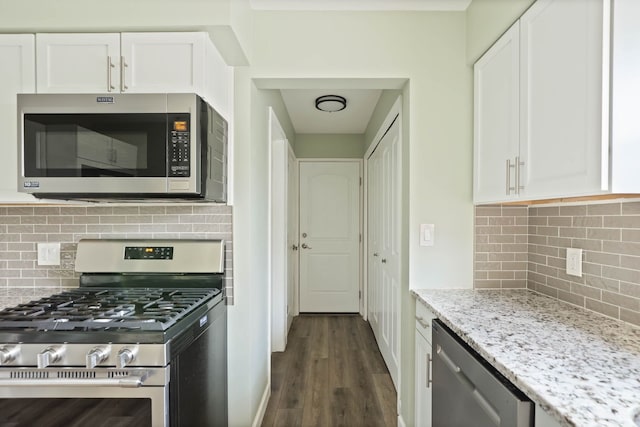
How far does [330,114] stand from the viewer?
341 centimetres

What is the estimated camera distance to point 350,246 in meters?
4.22

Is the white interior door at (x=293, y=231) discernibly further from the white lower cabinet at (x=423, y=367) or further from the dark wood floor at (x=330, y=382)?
the white lower cabinet at (x=423, y=367)

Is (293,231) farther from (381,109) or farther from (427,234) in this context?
(427,234)

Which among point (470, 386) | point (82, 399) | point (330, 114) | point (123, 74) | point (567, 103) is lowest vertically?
point (82, 399)

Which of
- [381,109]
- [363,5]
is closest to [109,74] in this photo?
[363,5]

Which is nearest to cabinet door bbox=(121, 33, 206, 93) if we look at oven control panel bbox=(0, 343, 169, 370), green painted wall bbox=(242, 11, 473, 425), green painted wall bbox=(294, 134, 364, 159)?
green painted wall bbox=(242, 11, 473, 425)

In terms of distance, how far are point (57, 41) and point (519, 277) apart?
2.56 meters

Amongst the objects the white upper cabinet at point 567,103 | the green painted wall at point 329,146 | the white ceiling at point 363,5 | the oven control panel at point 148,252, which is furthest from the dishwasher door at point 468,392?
the green painted wall at point 329,146

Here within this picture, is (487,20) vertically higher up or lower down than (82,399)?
higher up

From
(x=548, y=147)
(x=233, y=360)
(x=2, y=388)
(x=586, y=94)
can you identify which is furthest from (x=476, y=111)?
(x=2, y=388)

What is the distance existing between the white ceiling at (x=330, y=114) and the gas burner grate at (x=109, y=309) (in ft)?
5.89

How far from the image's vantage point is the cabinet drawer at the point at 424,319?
5.05 ft

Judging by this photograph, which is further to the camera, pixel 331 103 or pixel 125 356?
pixel 331 103

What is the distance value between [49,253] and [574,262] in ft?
8.63
